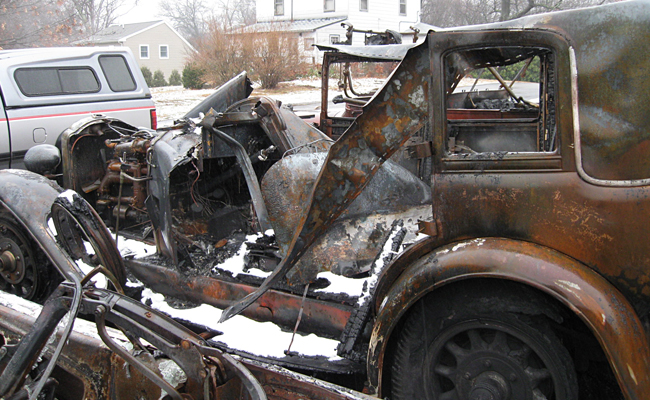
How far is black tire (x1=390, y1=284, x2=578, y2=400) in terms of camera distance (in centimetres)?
215

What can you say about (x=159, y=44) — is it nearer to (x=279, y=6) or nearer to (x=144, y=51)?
(x=144, y=51)

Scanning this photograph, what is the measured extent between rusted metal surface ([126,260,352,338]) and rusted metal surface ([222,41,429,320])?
0.76 meters

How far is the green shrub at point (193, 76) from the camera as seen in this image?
24219 millimetres

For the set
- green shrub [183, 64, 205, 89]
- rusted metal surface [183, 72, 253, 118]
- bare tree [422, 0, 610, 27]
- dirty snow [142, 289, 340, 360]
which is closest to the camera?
dirty snow [142, 289, 340, 360]

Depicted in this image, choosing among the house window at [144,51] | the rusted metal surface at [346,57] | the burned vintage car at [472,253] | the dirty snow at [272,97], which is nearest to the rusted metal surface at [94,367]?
the burned vintage car at [472,253]

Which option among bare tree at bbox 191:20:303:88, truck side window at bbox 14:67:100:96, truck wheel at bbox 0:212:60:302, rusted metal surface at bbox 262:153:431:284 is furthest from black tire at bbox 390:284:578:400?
bare tree at bbox 191:20:303:88

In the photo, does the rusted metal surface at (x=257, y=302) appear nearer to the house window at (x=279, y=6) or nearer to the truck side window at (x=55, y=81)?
the truck side window at (x=55, y=81)

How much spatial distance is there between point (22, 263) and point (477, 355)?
3.66 meters

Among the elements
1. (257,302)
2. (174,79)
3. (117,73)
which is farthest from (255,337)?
(174,79)

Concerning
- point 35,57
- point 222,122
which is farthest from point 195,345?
point 35,57

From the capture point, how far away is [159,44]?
3838cm

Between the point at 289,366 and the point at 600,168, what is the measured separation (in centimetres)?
201

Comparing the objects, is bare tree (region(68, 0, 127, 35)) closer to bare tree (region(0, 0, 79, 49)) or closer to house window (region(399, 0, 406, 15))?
bare tree (region(0, 0, 79, 49))

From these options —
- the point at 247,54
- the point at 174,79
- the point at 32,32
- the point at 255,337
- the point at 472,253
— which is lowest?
the point at 255,337
